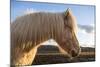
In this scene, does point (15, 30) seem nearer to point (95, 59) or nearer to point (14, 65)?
point (14, 65)

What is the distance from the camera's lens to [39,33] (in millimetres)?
2205

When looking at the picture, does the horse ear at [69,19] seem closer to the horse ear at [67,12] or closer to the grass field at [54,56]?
the horse ear at [67,12]

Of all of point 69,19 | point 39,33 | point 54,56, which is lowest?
point 54,56

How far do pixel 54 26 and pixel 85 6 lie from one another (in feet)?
1.61

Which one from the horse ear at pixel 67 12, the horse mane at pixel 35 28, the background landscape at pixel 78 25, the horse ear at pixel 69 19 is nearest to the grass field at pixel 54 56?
the background landscape at pixel 78 25

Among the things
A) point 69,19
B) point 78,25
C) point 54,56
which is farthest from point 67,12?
point 54,56

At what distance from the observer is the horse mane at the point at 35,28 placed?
2.12m

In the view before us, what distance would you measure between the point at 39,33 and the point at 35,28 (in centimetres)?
7

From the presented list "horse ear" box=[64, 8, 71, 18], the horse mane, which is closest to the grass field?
the horse mane

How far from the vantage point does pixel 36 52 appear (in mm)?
2211

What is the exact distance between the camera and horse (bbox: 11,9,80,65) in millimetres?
2119

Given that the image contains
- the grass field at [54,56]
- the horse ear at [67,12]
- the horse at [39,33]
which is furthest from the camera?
the horse ear at [67,12]

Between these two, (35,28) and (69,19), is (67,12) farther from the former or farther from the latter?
(35,28)
